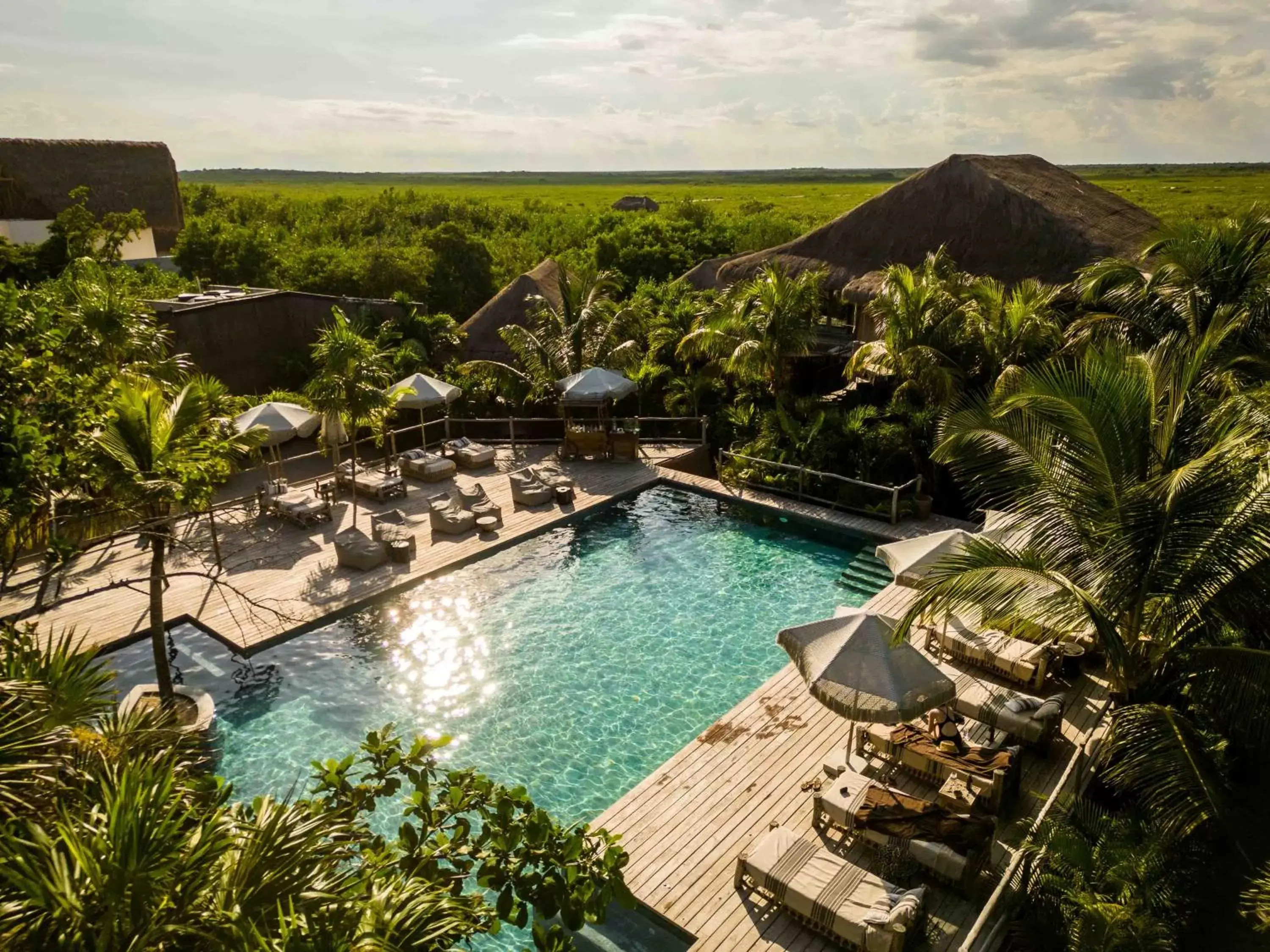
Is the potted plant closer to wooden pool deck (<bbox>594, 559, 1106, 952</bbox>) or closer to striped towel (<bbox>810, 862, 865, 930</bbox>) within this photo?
wooden pool deck (<bbox>594, 559, 1106, 952</bbox>)

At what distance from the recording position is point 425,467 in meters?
17.0

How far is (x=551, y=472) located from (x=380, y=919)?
14930 mm

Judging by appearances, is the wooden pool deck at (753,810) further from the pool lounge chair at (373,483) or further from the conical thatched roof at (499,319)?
the conical thatched roof at (499,319)

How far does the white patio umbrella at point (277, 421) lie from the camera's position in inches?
591

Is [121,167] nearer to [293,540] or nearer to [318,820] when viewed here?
[293,540]

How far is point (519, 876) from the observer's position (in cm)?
380

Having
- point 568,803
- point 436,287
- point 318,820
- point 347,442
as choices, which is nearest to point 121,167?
point 436,287

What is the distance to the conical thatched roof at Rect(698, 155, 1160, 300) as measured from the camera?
63.9 feet

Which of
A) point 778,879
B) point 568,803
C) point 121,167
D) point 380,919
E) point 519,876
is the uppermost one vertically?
point 121,167

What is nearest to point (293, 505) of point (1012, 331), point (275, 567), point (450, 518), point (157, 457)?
point (275, 567)

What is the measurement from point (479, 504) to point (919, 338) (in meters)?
9.67

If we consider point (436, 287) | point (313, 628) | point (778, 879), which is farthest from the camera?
point (436, 287)

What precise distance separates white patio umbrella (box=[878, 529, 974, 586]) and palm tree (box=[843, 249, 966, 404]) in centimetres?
509

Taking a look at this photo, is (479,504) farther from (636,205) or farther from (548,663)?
(636,205)
